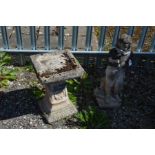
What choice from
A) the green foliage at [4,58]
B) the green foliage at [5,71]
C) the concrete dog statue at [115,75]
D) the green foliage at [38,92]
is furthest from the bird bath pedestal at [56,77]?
the green foliage at [4,58]

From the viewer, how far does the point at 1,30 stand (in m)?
8.25

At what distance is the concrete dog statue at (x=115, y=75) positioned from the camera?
262 inches

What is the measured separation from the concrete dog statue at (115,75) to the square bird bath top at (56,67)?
2.63ft

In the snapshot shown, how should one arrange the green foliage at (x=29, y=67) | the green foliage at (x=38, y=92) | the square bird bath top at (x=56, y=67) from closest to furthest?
the square bird bath top at (x=56, y=67), the green foliage at (x=38, y=92), the green foliage at (x=29, y=67)

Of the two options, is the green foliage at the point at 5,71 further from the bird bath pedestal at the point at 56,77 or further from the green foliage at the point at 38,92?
the bird bath pedestal at the point at 56,77

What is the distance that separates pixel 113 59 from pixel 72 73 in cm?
99

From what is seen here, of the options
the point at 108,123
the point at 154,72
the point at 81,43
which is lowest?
the point at 108,123

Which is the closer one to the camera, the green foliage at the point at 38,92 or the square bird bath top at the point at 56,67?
the square bird bath top at the point at 56,67

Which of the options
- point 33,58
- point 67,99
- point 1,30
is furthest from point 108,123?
point 1,30

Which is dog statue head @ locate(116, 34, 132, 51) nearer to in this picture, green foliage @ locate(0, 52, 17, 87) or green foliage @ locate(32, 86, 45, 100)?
green foliage @ locate(32, 86, 45, 100)

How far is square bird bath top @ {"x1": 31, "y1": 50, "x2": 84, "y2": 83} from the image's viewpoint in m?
6.45

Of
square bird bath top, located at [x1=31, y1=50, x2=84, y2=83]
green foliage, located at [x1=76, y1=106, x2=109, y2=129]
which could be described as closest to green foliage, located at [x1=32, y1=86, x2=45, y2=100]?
green foliage, located at [x1=76, y1=106, x2=109, y2=129]

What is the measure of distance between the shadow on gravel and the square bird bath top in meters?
1.41

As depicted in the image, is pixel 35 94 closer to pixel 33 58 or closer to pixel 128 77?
pixel 33 58
